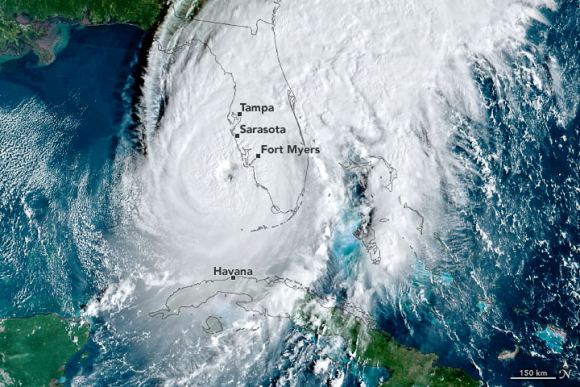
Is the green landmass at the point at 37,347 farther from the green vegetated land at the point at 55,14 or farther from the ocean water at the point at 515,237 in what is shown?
the ocean water at the point at 515,237

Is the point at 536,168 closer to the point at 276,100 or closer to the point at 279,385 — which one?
the point at 276,100

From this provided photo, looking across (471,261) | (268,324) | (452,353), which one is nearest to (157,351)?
(268,324)

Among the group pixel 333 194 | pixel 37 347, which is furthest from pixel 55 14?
pixel 37 347

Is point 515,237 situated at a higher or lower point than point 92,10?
lower

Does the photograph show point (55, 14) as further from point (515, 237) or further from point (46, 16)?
point (515, 237)

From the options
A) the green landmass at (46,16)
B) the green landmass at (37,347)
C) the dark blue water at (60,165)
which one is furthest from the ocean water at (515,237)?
the green landmass at (46,16)

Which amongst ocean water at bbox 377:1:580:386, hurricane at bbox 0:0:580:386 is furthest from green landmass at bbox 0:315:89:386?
ocean water at bbox 377:1:580:386

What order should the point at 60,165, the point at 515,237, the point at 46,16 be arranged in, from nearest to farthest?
the point at 515,237 < the point at 46,16 < the point at 60,165
